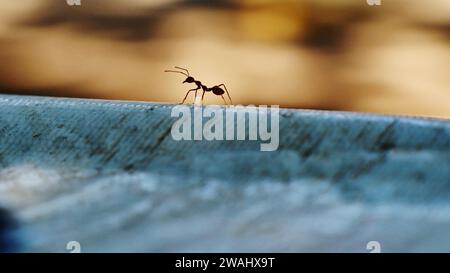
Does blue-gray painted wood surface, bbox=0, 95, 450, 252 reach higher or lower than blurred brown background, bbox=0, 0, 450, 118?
lower

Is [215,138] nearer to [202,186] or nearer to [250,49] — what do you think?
[202,186]

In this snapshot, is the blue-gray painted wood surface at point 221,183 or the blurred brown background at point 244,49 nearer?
the blue-gray painted wood surface at point 221,183

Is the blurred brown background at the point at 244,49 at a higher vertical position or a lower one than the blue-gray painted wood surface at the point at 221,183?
higher

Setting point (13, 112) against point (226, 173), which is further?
point (13, 112)

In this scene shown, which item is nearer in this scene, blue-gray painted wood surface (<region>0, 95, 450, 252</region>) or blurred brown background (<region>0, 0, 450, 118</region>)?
blue-gray painted wood surface (<region>0, 95, 450, 252</region>)

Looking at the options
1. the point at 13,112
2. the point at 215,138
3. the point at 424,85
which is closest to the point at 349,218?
the point at 215,138
